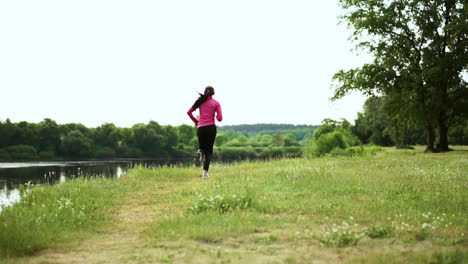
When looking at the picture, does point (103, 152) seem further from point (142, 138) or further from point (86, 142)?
point (142, 138)

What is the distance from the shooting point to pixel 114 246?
6625 millimetres

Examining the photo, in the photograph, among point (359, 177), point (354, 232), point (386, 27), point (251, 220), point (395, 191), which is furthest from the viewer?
point (386, 27)

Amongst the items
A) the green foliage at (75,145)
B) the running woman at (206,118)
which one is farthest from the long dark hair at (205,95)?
the green foliage at (75,145)

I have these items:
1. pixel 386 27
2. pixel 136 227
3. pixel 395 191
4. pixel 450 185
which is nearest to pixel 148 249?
pixel 136 227

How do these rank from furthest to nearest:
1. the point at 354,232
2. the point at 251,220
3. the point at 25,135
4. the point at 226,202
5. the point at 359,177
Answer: the point at 25,135 < the point at 359,177 < the point at 226,202 < the point at 251,220 < the point at 354,232

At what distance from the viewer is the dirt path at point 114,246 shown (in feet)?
19.3

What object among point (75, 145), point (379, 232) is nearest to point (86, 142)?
point (75, 145)

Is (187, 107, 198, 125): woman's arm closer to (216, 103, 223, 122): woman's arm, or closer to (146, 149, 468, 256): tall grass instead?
(216, 103, 223, 122): woman's arm

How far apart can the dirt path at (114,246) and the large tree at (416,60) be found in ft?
95.6

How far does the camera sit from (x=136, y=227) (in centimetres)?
802

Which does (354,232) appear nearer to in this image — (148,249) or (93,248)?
(148,249)

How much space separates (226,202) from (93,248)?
321 cm

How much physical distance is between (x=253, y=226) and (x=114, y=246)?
231cm

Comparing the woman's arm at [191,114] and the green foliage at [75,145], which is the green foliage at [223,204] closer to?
the woman's arm at [191,114]
